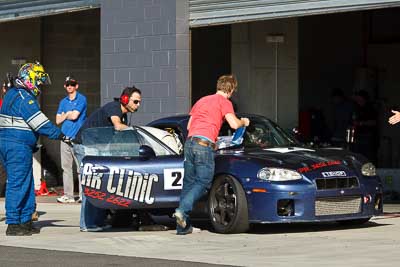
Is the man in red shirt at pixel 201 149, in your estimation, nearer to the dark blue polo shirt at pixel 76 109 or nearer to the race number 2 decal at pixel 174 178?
the race number 2 decal at pixel 174 178

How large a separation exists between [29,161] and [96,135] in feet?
2.63

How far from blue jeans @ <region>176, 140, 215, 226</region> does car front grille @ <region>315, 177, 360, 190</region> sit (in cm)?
114

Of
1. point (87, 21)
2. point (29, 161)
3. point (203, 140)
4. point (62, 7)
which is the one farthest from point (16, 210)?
point (87, 21)

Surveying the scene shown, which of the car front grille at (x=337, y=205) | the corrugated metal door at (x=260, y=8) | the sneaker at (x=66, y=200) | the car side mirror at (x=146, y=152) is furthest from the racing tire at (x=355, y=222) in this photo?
the sneaker at (x=66, y=200)

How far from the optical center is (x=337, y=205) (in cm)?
1207

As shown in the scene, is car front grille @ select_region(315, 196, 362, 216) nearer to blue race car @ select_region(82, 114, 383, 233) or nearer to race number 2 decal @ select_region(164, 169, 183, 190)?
blue race car @ select_region(82, 114, 383, 233)

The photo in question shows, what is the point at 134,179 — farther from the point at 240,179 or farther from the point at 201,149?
the point at 240,179

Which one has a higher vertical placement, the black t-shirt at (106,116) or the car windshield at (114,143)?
the black t-shirt at (106,116)

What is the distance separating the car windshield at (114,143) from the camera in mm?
12742

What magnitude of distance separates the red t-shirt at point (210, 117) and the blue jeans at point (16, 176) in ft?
6.02

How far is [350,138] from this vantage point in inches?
762

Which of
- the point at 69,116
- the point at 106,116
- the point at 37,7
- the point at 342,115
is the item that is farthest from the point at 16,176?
the point at 342,115

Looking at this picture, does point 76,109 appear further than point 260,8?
Yes

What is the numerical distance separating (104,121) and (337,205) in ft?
9.23
